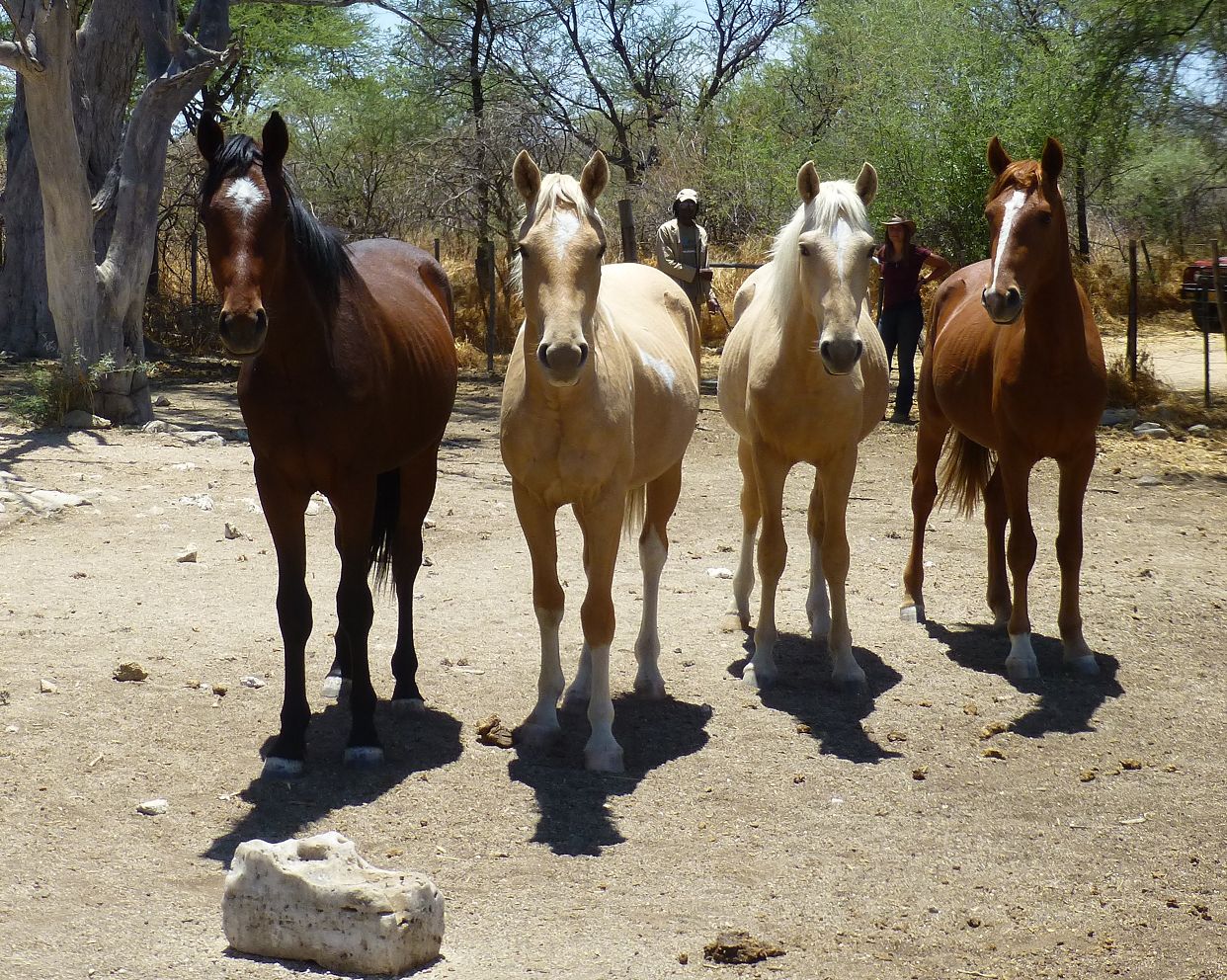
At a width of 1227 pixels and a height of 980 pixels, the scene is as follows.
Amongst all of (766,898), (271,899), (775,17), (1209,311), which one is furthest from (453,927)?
(775,17)

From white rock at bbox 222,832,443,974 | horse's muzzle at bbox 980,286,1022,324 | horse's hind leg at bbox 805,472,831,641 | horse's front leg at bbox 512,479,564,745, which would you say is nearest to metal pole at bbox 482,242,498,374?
horse's hind leg at bbox 805,472,831,641

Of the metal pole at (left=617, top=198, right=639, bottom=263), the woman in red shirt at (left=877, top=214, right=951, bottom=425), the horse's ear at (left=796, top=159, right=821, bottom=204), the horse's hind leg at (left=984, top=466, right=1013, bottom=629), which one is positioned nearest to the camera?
the horse's ear at (left=796, top=159, right=821, bottom=204)

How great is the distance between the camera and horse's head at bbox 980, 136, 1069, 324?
15.7ft

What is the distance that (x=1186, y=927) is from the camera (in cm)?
320

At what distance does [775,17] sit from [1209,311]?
1454 centimetres

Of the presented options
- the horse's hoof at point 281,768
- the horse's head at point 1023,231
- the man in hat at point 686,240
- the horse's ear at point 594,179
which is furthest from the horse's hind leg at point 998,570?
the man in hat at point 686,240

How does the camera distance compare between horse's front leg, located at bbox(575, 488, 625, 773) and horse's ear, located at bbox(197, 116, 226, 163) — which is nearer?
horse's ear, located at bbox(197, 116, 226, 163)

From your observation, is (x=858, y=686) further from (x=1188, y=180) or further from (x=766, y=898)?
(x=1188, y=180)

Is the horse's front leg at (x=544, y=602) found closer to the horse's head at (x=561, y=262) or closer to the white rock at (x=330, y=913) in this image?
the horse's head at (x=561, y=262)

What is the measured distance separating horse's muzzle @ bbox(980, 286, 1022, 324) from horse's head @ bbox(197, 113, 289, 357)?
106 inches

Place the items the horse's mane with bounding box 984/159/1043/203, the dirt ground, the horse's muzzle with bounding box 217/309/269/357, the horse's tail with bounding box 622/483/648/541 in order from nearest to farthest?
the dirt ground
the horse's muzzle with bounding box 217/309/269/357
the horse's mane with bounding box 984/159/1043/203
the horse's tail with bounding box 622/483/648/541

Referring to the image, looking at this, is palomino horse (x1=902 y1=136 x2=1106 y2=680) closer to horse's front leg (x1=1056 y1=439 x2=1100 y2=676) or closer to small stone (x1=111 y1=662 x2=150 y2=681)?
horse's front leg (x1=1056 y1=439 x2=1100 y2=676)

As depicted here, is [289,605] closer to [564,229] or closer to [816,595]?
[564,229]

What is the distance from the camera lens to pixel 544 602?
4500 mm
